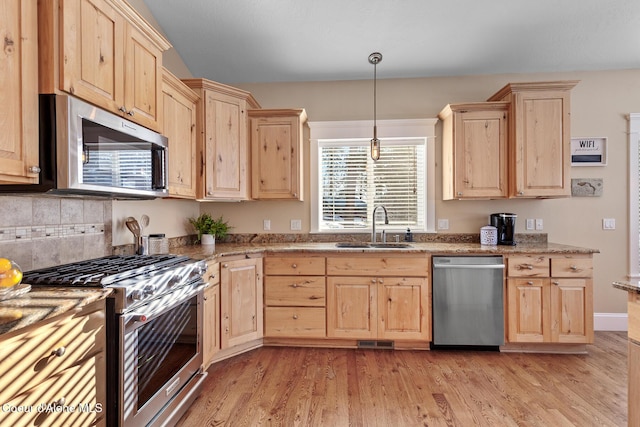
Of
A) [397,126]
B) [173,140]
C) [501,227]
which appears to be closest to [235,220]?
Answer: [173,140]

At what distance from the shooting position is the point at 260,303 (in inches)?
116

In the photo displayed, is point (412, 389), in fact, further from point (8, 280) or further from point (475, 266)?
point (8, 280)

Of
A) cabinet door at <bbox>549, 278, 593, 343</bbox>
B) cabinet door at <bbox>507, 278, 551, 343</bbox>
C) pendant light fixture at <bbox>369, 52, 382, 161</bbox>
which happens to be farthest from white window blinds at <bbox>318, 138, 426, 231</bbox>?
cabinet door at <bbox>549, 278, 593, 343</bbox>

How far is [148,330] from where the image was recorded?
1642 mm

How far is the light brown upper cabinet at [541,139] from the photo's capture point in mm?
2977

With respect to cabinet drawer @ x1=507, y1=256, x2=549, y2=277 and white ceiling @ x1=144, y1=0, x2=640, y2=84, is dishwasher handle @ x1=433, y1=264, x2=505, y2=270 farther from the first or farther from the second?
white ceiling @ x1=144, y1=0, x2=640, y2=84

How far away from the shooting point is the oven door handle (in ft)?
4.91

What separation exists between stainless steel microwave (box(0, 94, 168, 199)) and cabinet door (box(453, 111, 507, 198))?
2680mm

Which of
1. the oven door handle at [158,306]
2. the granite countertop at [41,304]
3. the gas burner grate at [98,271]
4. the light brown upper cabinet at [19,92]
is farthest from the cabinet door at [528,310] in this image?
the light brown upper cabinet at [19,92]

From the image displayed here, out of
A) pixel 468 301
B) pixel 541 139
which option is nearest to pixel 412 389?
pixel 468 301

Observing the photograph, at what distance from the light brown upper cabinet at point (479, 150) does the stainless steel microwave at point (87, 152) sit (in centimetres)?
267

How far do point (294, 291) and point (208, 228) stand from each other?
111cm

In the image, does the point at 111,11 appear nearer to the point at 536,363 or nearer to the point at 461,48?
the point at 461,48

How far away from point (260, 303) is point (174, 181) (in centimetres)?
130
